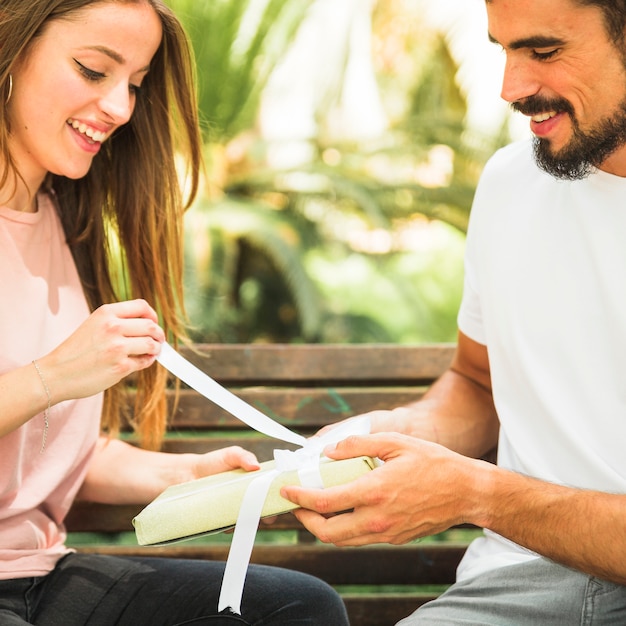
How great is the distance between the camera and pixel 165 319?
96.3 inches

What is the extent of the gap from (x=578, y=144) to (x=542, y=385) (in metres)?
0.54

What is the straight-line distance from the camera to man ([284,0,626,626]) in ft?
6.04

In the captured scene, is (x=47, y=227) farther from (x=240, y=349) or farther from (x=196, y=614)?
(x=196, y=614)

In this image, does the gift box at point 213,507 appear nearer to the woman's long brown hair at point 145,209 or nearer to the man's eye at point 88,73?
the woman's long brown hair at point 145,209

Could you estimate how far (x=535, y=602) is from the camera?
76.3 inches

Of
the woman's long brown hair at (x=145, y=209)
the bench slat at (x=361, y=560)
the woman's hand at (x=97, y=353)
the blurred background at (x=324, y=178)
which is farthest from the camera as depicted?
the blurred background at (x=324, y=178)

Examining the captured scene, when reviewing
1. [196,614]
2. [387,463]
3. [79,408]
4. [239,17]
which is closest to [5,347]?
[79,408]

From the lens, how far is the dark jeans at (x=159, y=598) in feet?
6.90

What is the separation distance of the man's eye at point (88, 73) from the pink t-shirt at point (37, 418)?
37 centimetres

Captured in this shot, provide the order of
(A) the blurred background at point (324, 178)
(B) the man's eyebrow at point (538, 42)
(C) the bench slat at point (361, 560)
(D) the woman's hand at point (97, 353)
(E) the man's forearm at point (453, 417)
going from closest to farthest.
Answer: (D) the woman's hand at point (97, 353) < (B) the man's eyebrow at point (538, 42) < (E) the man's forearm at point (453, 417) < (C) the bench slat at point (361, 560) < (A) the blurred background at point (324, 178)

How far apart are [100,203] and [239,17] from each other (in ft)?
12.2

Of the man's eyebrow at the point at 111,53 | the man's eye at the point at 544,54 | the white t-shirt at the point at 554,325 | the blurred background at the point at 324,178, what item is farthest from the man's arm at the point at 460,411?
the blurred background at the point at 324,178

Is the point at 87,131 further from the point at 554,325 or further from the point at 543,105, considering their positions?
the point at 554,325

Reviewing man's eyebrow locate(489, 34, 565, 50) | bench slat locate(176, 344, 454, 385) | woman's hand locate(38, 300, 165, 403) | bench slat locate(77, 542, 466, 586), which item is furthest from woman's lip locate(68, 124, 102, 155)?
bench slat locate(77, 542, 466, 586)
